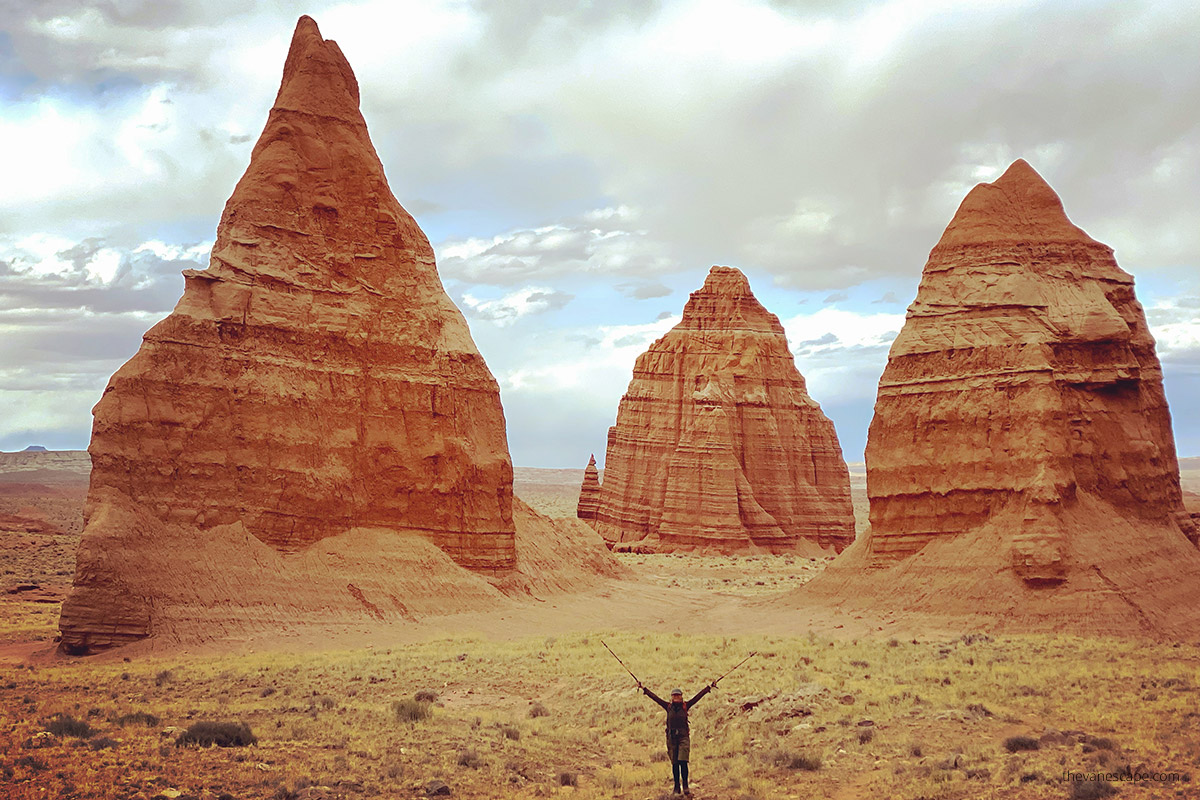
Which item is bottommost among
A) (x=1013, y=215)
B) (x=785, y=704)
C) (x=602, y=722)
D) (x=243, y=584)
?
(x=602, y=722)

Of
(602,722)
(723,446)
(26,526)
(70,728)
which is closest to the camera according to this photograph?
(70,728)

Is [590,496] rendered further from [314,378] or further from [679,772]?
[679,772]

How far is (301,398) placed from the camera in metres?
36.6

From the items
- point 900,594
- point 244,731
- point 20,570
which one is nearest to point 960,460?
point 900,594

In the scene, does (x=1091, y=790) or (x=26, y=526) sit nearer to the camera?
(x=1091, y=790)

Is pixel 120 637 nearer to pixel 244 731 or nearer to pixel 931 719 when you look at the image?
pixel 244 731

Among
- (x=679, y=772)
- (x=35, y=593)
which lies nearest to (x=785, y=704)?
(x=679, y=772)

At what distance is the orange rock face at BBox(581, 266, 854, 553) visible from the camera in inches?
3041

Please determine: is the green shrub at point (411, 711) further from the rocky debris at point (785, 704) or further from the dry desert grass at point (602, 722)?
the rocky debris at point (785, 704)

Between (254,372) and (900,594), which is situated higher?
(254,372)

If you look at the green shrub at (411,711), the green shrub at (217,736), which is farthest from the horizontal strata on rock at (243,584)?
the green shrub at (217,736)

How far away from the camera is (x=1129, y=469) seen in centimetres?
3794

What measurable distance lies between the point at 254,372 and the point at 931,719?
23992 millimetres

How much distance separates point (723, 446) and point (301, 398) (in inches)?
1777
